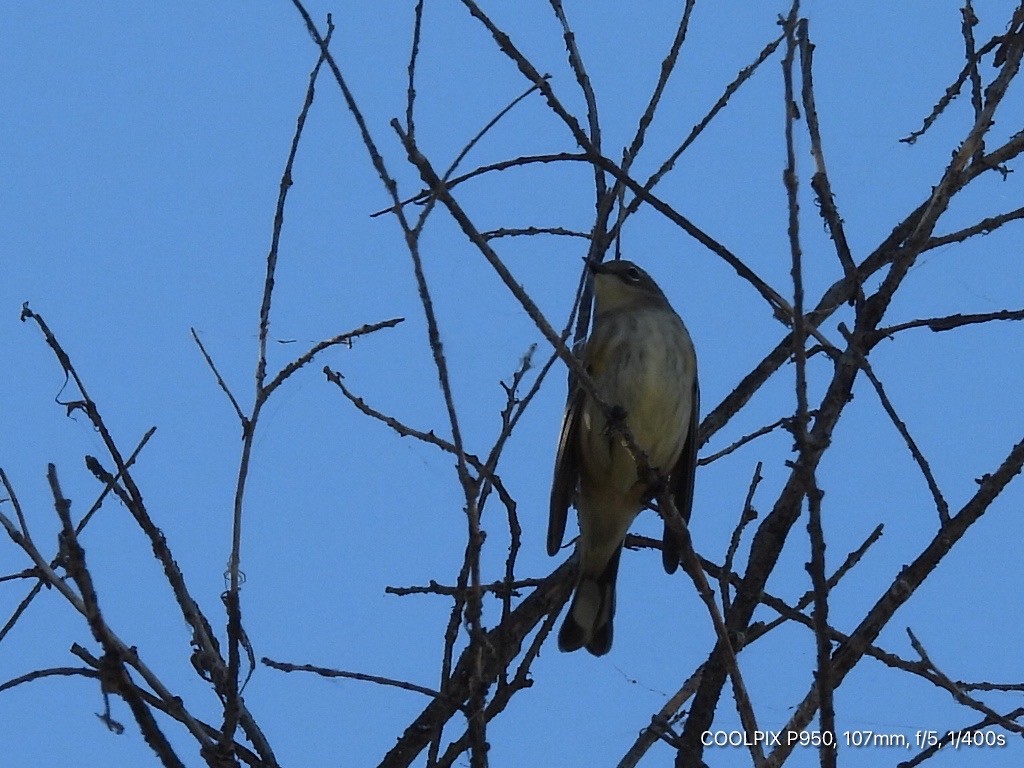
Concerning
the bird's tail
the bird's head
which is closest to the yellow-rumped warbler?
the bird's tail

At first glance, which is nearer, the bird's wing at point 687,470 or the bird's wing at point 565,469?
the bird's wing at point 565,469

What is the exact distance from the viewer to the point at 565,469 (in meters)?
6.61

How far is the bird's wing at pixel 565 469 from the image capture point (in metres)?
6.41

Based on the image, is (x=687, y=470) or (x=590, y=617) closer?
(x=590, y=617)

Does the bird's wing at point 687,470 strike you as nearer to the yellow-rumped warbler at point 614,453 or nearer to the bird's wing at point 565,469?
the yellow-rumped warbler at point 614,453

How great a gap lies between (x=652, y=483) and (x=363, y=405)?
3.73 ft

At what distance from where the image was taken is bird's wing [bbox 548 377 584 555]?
6.41 m

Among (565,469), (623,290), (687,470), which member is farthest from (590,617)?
(623,290)

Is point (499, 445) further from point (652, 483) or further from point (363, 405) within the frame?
point (652, 483)

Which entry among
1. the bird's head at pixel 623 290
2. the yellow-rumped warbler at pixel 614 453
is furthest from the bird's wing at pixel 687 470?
the bird's head at pixel 623 290

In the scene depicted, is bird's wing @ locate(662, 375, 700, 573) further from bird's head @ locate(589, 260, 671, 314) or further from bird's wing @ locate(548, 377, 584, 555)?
bird's head @ locate(589, 260, 671, 314)

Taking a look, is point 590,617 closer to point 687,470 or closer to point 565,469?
point 565,469

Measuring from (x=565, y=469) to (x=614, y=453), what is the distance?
0.25 meters

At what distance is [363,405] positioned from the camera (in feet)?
13.1
